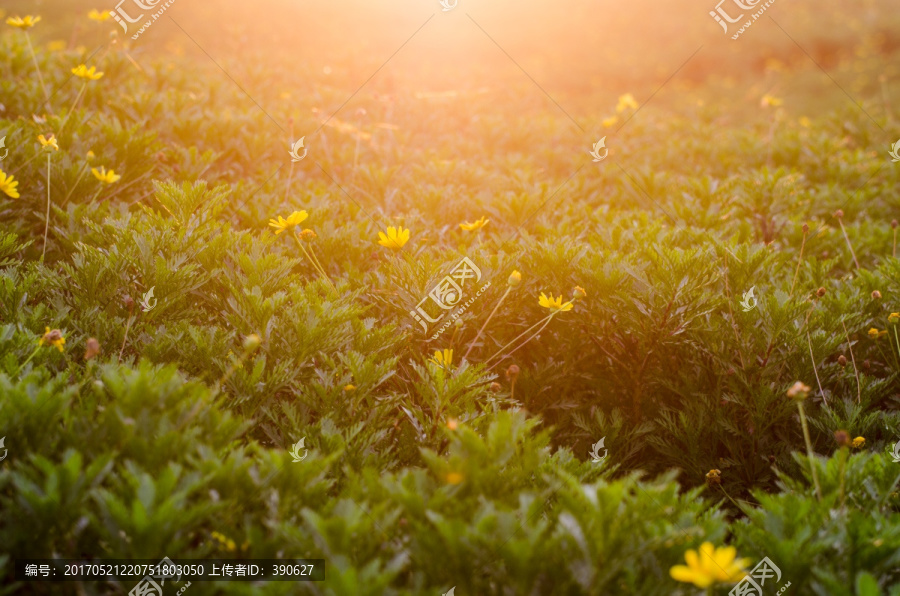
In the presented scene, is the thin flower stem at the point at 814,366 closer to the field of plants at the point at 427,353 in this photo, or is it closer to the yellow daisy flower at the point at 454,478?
the field of plants at the point at 427,353

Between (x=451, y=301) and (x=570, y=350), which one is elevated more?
(x=451, y=301)

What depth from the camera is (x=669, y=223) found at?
4.45 metres

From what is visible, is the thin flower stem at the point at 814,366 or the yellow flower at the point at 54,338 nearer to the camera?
the yellow flower at the point at 54,338

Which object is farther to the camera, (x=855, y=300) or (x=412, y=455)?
(x=855, y=300)

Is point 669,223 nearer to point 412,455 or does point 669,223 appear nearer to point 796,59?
point 412,455

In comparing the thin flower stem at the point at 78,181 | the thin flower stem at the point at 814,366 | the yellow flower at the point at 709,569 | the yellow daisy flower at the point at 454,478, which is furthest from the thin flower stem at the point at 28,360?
the thin flower stem at the point at 814,366

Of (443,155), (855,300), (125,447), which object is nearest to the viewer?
(125,447)

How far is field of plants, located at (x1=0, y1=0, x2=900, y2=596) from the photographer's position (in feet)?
4.59

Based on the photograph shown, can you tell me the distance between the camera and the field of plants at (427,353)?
1398 millimetres

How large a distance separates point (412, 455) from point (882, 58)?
63.0 feet

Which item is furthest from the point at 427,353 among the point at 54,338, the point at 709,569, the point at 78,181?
the point at 78,181

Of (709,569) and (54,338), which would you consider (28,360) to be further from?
(709,569)

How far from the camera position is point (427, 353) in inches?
108

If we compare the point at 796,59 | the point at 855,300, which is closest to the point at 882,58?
the point at 796,59
